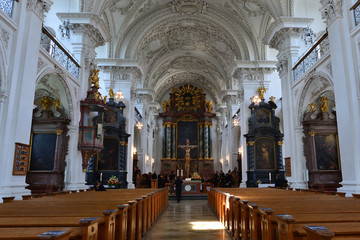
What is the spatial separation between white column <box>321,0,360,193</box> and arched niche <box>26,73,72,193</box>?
8401 mm

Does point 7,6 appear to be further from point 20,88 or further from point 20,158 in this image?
point 20,158

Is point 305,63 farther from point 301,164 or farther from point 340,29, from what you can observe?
point 301,164

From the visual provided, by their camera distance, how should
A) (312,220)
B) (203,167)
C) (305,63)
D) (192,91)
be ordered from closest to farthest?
(312,220) → (305,63) → (203,167) → (192,91)

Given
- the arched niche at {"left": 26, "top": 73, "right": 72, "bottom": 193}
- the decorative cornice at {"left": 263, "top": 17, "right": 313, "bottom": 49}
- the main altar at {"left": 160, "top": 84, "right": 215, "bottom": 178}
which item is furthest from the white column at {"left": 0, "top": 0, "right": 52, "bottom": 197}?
the main altar at {"left": 160, "top": 84, "right": 215, "bottom": 178}

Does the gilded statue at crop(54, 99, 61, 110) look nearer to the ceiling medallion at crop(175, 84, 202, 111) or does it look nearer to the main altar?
the main altar

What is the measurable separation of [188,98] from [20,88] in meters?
23.2

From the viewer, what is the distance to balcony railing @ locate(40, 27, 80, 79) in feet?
29.0

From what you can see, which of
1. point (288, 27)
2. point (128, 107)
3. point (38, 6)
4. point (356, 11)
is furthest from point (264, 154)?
point (38, 6)

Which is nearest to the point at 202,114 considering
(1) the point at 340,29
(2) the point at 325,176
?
(2) the point at 325,176

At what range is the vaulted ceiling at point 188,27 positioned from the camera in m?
15.2

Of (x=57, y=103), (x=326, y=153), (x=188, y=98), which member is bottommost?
(x=326, y=153)

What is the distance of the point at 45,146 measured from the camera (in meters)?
11.4

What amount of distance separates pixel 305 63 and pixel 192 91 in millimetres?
19520

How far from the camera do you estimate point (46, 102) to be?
37.3 feet
